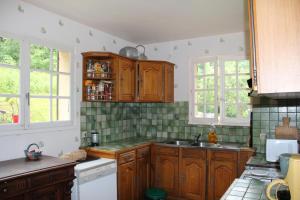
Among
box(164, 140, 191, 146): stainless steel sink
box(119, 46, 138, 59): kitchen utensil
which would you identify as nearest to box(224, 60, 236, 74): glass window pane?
box(164, 140, 191, 146): stainless steel sink

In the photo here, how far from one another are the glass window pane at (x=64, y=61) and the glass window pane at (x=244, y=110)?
8.02ft

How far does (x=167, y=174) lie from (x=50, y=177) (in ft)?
→ 6.22

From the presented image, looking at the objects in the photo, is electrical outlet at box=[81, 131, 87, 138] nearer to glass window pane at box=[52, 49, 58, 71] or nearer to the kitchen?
the kitchen

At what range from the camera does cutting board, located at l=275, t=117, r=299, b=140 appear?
8.53 feet

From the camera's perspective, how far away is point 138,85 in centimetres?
380

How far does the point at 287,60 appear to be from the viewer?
0.80m

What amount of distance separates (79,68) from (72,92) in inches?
13.3

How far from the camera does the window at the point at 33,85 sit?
252 centimetres

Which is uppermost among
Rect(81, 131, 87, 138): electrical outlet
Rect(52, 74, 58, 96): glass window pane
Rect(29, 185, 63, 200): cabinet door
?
Rect(52, 74, 58, 96): glass window pane

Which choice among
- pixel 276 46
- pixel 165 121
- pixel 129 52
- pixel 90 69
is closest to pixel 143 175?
pixel 165 121

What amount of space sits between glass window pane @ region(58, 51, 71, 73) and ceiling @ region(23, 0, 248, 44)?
0.45 m

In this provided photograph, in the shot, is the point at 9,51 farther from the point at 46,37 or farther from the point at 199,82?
the point at 199,82

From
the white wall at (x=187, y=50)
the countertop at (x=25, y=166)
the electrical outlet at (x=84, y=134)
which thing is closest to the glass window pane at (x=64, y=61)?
the electrical outlet at (x=84, y=134)

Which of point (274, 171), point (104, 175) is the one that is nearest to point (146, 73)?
point (104, 175)
